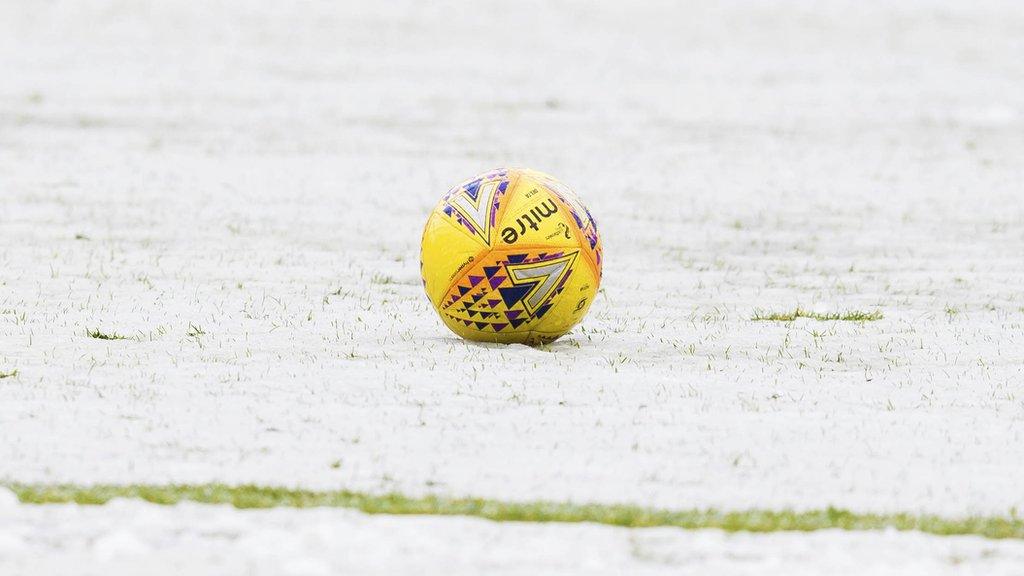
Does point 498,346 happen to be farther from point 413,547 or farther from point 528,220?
point 413,547

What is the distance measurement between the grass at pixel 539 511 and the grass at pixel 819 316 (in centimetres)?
455

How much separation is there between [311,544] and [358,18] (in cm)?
3350

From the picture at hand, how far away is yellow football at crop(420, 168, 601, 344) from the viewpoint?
8.83 meters

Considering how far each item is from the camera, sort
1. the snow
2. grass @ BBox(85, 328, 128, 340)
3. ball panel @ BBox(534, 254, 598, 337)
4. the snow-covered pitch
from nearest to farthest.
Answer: the snow
the snow-covered pitch
ball panel @ BBox(534, 254, 598, 337)
grass @ BBox(85, 328, 128, 340)

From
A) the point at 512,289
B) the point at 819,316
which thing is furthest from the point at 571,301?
the point at 819,316

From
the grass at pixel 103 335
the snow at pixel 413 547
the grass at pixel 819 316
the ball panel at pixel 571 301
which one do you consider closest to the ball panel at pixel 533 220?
the ball panel at pixel 571 301

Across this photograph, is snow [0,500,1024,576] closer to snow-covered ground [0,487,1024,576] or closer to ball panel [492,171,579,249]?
snow-covered ground [0,487,1024,576]

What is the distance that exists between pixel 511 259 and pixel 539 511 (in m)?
3.05

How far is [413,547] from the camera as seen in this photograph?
18.1 feet

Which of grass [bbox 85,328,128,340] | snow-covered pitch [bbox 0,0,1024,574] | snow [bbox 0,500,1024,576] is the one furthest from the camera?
grass [bbox 85,328,128,340]

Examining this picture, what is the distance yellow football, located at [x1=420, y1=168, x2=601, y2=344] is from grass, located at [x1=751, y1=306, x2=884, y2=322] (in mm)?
2044

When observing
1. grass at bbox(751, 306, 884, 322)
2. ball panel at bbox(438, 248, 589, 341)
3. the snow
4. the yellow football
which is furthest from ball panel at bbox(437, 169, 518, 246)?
the snow

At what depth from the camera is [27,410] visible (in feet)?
24.0

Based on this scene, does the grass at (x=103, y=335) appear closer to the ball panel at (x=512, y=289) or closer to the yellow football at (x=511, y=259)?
the yellow football at (x=511, y=259)
